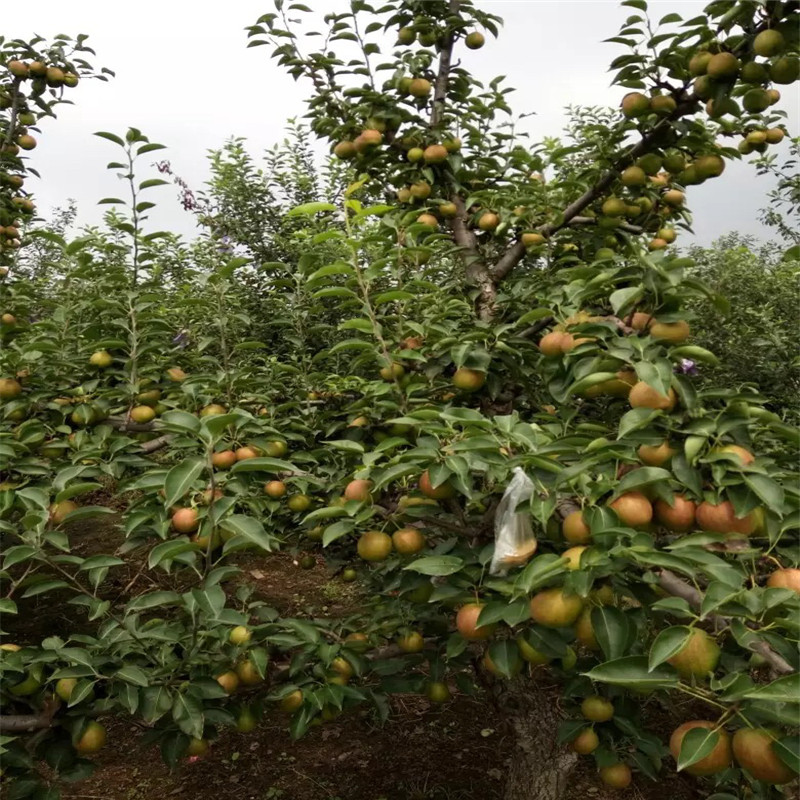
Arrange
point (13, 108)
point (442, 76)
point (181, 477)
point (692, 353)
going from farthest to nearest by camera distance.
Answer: point (13, 108) < point (442, 76) < point (181, 477) < point (692, 353)

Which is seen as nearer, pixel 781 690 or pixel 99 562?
pixel 781 690

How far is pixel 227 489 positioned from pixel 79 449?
68cm

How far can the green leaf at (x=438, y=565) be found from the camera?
60.2 inches

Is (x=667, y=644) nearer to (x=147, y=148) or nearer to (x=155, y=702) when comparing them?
(x=155, y=702)

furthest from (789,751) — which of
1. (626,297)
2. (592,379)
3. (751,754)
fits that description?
(626,297)

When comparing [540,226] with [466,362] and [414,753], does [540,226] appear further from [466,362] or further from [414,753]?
[414,753]

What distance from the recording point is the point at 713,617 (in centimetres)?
126

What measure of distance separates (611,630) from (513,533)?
30 cm

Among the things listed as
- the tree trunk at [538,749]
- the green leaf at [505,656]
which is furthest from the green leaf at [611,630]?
the tree trunk at [538,749]

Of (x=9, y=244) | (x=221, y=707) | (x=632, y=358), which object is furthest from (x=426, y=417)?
(x=9, y=244)

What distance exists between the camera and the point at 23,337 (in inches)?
107

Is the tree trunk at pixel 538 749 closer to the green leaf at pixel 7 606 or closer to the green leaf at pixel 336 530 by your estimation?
the green leaf at pixel 336 530

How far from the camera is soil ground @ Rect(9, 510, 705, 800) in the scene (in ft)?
10.0

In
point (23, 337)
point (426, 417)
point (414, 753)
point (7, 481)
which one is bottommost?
point (414, 753)
